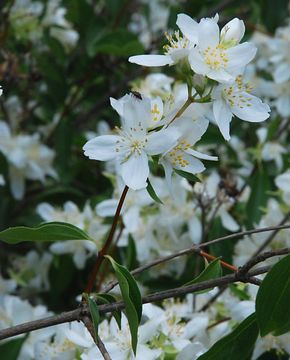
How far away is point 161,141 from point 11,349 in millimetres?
785

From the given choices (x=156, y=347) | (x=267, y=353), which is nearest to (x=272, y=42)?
(x=267, y=353)

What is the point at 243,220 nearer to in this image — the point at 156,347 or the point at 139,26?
the point at 156,347

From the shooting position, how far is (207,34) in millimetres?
1165

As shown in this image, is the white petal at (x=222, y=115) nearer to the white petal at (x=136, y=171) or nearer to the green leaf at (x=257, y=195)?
the white petal at (x=136, y=171)

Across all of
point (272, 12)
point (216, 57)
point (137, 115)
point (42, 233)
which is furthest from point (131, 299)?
→ point (272, 12)

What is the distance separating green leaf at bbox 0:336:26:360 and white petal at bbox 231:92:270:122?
0.79 metres

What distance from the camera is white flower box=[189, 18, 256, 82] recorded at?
112 cm

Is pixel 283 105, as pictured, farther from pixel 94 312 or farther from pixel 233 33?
pixel 94 312

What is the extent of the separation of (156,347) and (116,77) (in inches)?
60.9

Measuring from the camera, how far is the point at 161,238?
203 centimetres

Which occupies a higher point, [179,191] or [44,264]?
[179,191]

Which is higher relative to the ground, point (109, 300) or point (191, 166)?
point (191, 166)

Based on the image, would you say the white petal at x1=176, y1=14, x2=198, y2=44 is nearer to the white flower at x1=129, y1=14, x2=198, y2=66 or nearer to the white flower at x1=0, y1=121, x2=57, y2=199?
the white flower at x1=129, y1=14, x2=198, y2=66

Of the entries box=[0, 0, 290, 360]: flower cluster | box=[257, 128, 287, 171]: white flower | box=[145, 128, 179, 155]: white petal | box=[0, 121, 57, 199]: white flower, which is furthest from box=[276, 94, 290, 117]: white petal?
Result: box=[145, 128, 179, 155]: white petal
